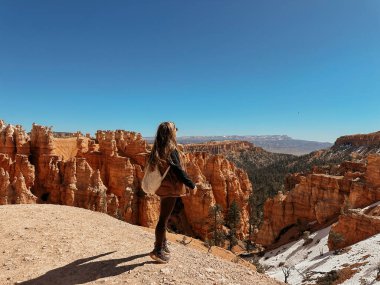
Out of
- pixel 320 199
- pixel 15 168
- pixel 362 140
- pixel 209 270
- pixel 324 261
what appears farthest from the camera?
pixel 362 140

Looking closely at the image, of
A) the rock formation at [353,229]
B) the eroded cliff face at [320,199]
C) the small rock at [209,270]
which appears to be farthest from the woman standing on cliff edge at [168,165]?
the eroded cliff face at [320,199]

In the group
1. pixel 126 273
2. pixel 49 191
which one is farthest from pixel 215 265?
pixel 49 191

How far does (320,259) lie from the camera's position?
28.8 metres

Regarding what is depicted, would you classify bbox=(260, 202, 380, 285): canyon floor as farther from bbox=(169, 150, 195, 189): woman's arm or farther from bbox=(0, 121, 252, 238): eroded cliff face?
bbox=(169, 150, 195, 189): woman's arm

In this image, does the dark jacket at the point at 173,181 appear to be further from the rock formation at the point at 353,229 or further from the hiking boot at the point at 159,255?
the rock formation at the point at 353,229

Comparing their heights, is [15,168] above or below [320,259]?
above

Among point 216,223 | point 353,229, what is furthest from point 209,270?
point 216,223

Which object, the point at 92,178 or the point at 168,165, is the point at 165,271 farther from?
the point at 92,178

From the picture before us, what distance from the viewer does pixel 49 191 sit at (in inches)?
1350

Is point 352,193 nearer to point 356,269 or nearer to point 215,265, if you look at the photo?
point 356,269

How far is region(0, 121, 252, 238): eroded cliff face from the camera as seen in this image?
109ft

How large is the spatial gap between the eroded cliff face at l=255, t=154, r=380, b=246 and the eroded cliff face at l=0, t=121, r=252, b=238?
507 cm

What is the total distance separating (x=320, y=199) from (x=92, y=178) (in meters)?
30.5

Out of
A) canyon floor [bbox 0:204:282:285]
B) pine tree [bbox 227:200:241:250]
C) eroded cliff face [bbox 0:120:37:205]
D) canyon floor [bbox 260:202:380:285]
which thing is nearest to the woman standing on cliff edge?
canyon floor [bbox 0:204:282:285]
